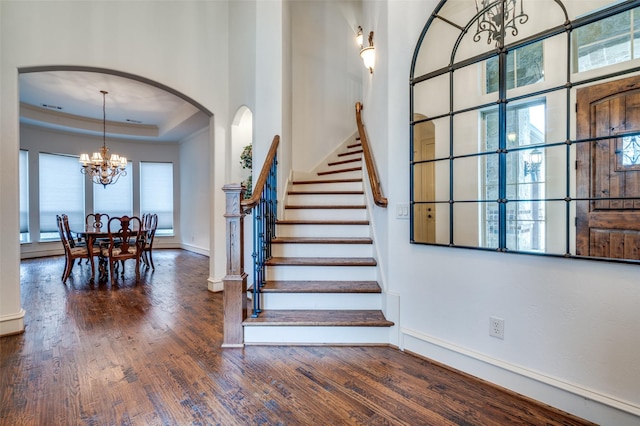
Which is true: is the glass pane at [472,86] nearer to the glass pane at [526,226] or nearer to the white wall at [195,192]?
the glass pane at [526,226]

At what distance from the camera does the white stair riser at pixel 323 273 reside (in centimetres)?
289

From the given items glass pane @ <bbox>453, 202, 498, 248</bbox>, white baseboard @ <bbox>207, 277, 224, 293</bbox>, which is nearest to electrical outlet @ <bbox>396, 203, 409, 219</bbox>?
glass pane @ <bbox>453, 202, 498, 248</bbox>

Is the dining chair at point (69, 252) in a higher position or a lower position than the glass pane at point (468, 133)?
lower

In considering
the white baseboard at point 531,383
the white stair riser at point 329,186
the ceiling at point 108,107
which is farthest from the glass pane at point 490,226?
the ceiling at point 108,107

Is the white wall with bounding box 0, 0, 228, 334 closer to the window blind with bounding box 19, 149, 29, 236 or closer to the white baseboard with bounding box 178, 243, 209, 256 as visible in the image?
the white baseboard with bounding box 178, 243, 209, 256

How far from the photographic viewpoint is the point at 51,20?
305cm

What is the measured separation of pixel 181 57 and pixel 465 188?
12.4 feet

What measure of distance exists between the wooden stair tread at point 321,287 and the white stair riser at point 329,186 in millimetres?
1451

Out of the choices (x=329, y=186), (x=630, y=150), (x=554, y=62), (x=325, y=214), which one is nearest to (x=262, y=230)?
(x=325, y=214)

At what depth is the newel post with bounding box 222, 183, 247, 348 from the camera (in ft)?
8.04

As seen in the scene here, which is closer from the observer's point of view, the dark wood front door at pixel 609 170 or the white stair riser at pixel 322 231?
the dark wood front door at pixel 609 170

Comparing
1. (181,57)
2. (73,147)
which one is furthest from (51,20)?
(73,147)

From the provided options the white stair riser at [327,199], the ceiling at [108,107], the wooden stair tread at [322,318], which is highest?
the ceiling at [108,107]

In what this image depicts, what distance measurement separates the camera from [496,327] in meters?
1.93
